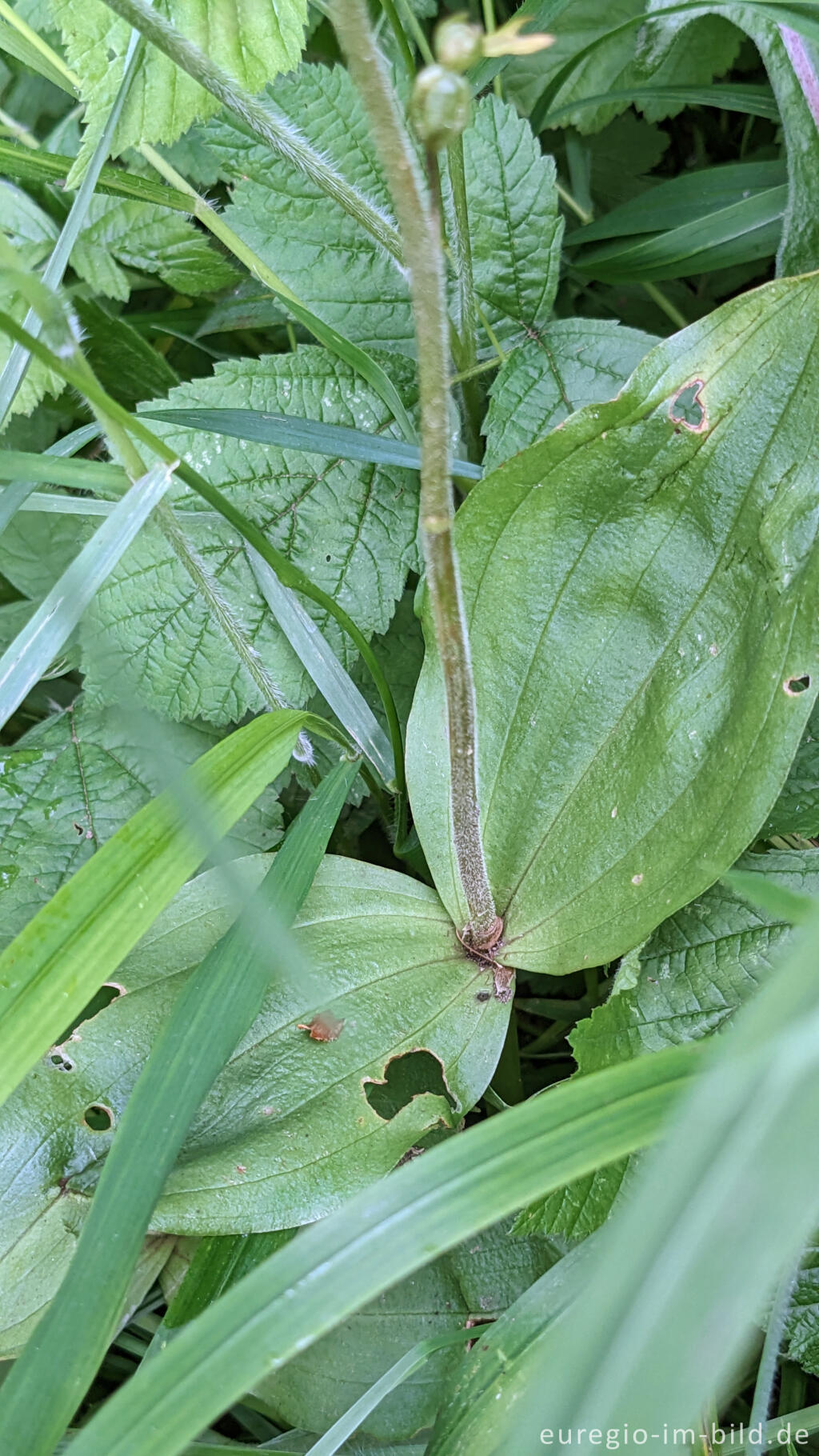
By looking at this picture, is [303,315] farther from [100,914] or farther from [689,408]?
[100,914]

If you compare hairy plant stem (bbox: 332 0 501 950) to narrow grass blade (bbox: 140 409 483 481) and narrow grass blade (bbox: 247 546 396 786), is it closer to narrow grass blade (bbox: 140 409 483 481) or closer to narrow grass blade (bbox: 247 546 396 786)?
narrow grass blade (bbox: 247 546 396 786)

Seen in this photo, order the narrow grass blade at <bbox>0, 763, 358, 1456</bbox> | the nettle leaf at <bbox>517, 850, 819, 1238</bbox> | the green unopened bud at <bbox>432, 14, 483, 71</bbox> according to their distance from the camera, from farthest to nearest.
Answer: the nettle leaf at <bbox>517, 850, 819, 1238</bbox>, the narrow grass blade at <bbox>0, 763, 358, 1456</bbox>, the green unopened bud at <bbox>432, 14, 483, 71</bbox>

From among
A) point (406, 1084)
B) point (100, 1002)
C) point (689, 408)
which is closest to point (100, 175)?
A: point (689, 408)

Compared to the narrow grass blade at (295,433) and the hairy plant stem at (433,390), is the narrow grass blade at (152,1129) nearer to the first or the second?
the hairy plant stem at (433,390)

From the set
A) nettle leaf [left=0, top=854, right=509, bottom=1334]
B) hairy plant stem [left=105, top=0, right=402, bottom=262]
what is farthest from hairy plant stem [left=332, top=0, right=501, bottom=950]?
hairy plant stem [left=105, top=0, right=402, bottom=262]


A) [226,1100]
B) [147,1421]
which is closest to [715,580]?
[226,1100]

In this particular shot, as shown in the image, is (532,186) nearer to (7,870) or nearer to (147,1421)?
(7,870)
